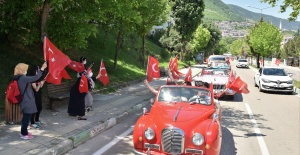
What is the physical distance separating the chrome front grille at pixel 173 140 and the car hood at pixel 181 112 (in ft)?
1.13

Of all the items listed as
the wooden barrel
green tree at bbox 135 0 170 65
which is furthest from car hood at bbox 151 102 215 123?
green tree at bbox 135 0 170 65

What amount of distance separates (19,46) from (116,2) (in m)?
5.95

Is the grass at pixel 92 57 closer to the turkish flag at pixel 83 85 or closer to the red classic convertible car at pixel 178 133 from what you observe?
the turkish flag at pixel 83 85

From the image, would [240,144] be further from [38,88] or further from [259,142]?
[38,88]

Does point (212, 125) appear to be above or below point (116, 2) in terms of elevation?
below

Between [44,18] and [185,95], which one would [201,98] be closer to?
[185,95]

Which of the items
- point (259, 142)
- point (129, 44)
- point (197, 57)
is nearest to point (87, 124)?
point (259, 142)

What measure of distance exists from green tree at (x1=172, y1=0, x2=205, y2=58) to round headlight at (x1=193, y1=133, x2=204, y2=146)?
41060mm

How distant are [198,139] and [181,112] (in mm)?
1026

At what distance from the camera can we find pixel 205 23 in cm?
7856

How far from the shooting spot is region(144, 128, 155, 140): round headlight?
5.71 meters

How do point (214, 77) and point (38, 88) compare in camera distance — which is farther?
point (214, 77)

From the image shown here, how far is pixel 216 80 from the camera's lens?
1467cm

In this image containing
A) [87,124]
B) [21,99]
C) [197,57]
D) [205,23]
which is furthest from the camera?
[205,23]
